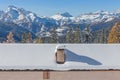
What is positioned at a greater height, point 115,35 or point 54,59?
point 115,35

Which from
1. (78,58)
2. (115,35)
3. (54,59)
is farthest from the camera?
(115,35)

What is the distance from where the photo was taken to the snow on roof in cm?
3534

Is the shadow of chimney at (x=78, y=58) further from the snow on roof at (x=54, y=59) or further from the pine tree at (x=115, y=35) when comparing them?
the pine tree at (x=115, y=35)

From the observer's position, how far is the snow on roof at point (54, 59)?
35.3 meters

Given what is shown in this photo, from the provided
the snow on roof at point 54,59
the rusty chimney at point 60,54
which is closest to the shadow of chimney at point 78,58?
the snow on roof at point 54,59

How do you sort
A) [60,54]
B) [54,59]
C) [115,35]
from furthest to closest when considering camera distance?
[115,35], [54,59], [60,54]

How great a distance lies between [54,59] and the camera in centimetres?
3638

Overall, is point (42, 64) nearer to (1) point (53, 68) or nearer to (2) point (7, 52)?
(1) point (53, 68)

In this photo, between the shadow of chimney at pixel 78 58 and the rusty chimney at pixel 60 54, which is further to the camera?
the shadow of chimney at pixel 78 58

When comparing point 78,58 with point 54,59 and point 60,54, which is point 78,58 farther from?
point 54,59

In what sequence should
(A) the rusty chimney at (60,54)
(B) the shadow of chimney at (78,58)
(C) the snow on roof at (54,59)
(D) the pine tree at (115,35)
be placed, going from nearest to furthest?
(C) the snow on roof at (54,59) < (A) the rusty chimney at (60,54) < (B) the shadow of chimney at (78,58) < (D) the pine tree at (115,35)

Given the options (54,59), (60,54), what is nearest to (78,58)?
(60,54)

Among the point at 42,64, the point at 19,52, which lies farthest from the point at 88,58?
the point at 19,52
